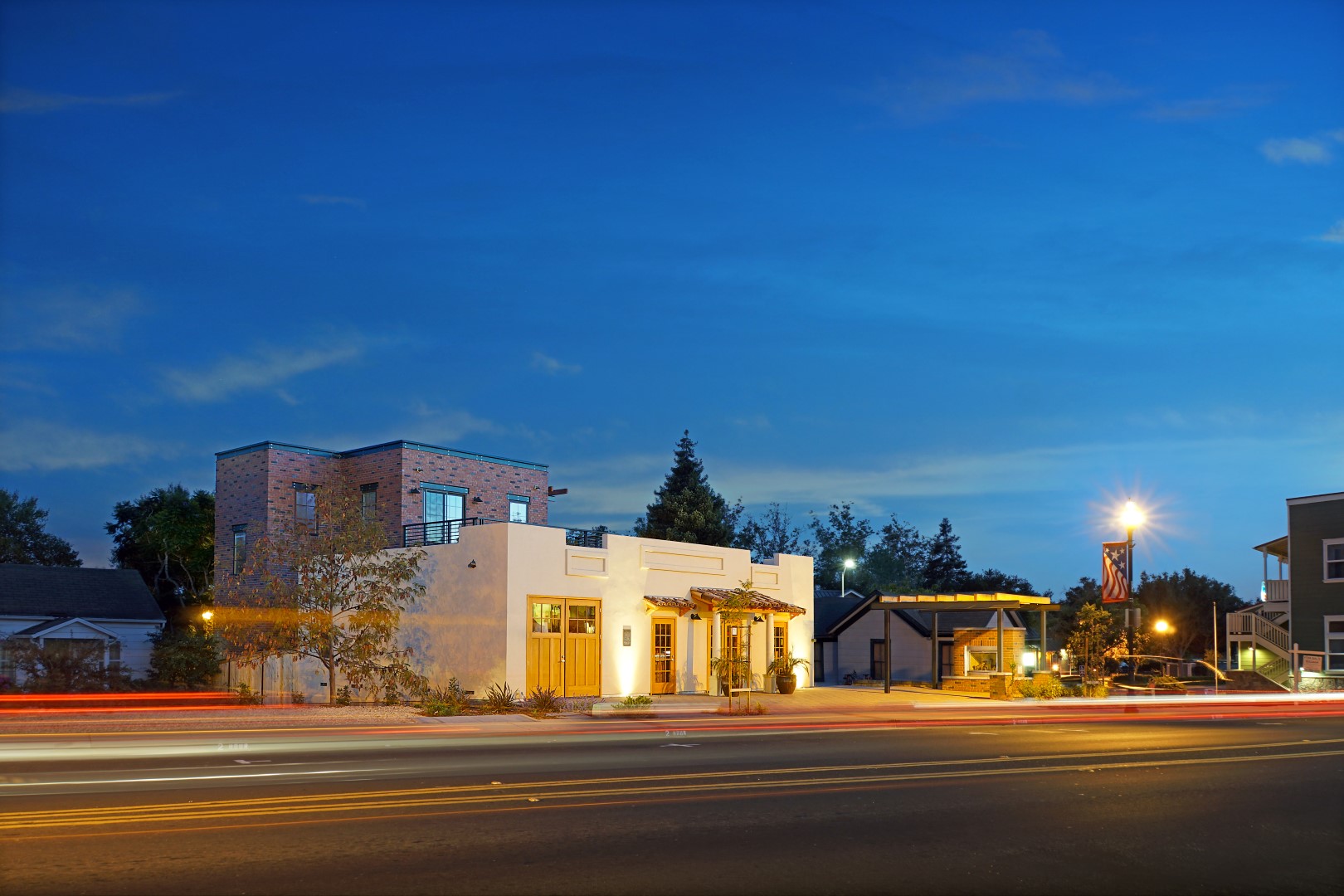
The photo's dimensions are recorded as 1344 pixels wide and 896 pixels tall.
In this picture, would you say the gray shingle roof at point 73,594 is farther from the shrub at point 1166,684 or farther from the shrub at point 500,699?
the shrub at point 1166,684

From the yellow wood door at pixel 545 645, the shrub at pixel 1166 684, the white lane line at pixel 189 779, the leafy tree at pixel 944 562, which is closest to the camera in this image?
the white lane line at pixel 189 779

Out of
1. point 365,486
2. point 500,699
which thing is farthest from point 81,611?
point 500,699

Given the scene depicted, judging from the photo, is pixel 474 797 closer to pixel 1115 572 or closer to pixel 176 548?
pixel 1115 572

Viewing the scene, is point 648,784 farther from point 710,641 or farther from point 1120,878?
point 710,641

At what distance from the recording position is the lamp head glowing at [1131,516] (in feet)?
88.8

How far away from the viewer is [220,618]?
101 feet

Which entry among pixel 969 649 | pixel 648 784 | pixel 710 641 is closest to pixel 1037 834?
pixel 648 784

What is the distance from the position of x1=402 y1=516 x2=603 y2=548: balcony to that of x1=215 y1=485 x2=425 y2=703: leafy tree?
2483mm

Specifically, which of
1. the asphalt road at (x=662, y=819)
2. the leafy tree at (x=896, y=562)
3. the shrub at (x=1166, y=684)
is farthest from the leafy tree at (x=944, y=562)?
the asphalt road at (x=662, y=819)

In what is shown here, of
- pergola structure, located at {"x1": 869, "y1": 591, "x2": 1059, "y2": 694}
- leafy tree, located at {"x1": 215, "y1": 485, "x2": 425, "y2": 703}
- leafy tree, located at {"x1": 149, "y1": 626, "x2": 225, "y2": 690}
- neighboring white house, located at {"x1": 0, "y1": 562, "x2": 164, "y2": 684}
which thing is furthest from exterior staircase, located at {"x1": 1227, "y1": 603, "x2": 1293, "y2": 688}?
neighboring white house, located at {"x1": 0, "y1": 562, "x2": 164, "y2": 684}

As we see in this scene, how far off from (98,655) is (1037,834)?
39.1 m

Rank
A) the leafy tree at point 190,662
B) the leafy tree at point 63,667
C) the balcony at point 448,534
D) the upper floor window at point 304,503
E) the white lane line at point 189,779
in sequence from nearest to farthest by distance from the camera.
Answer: the white lane line at point 189,779, the balcony at point 448,534, the leafy tree at point 63,667, the leafy tree at point 190,662, the upper floor window at point 304,503

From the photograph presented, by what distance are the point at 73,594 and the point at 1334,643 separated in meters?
48.3

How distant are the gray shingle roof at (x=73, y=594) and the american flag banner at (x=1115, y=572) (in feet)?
113
